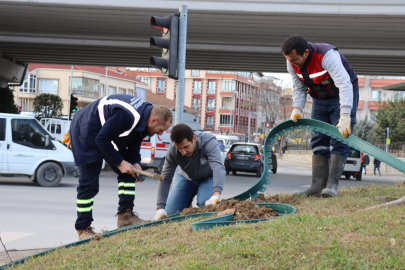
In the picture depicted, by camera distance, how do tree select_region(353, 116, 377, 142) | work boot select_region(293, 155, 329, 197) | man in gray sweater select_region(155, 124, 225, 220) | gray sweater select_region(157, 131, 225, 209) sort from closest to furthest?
man in gray sweater select_region(155, 124, 225, 220) < gray sweater select_region(157, 131, 225, 209) < work boot select_region(293, 155, 329, 197) < tree select_region(353, 116, 377, 142)

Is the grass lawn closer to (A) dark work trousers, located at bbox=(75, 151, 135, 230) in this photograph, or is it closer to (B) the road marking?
(A) dark work trousers, located at bbox=(75, 151, 135, 230)

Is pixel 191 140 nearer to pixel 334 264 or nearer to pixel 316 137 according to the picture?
pixel 316 137

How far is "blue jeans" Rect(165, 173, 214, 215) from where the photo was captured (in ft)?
22.6

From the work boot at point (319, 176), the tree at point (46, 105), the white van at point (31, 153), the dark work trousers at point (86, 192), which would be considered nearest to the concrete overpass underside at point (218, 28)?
the white van at point (31, 153)

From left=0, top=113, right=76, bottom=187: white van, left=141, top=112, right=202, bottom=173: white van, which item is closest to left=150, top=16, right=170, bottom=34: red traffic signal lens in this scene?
left=0, top=113, right=76, bottom=187: white van

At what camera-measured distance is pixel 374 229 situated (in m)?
3.91

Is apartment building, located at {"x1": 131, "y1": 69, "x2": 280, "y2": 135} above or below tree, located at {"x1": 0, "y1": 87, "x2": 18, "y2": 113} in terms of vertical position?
above

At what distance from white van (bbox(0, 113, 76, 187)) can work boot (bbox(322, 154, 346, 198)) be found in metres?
10.6

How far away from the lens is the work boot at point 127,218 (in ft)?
19.0

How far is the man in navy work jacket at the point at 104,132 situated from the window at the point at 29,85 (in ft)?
242

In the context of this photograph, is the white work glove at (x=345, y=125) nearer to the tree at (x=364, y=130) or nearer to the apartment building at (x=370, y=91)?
the tree at (x=364, y=130)

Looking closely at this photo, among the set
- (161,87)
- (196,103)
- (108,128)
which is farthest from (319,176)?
(161,87)

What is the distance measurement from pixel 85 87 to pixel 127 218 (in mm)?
72620

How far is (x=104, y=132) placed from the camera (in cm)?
517
